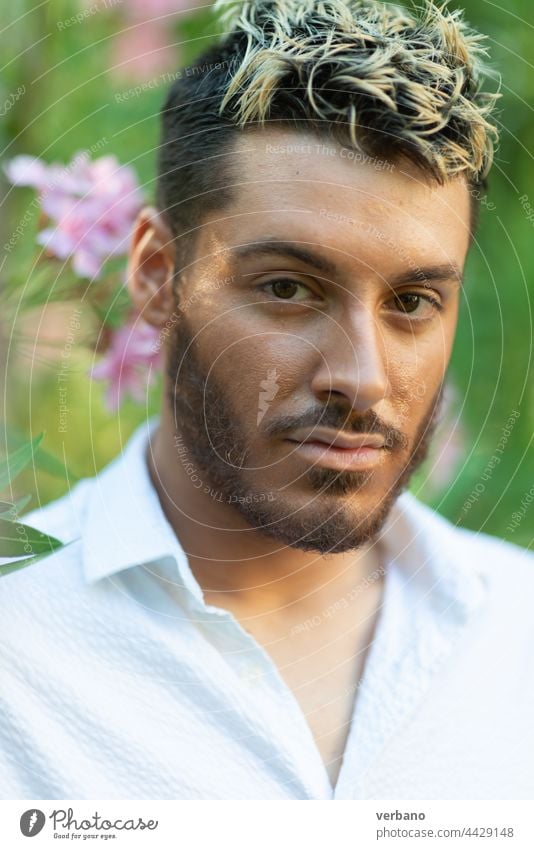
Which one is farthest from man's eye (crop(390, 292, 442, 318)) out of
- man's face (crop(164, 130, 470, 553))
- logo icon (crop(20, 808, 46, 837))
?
logo icon (crop(20, 808, 46, 837))

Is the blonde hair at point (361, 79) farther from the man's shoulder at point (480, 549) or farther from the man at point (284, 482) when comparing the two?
the man's shoulder at point (480, 549)

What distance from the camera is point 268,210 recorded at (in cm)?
52

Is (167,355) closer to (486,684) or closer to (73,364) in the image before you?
(73,364)

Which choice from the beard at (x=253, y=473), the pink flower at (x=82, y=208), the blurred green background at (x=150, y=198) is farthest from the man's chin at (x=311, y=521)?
the pink flower at (x=82, y=208)

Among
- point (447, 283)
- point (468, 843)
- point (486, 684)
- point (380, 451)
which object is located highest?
point (447, 283)

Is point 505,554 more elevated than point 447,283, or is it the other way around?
point 447,283

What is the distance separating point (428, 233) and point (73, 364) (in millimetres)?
275

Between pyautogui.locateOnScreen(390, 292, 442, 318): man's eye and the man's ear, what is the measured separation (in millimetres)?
153

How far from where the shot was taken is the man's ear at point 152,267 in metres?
0.57

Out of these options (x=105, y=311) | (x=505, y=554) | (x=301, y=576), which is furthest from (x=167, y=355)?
(x=505, y=554)

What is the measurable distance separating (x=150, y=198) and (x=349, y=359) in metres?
0.20

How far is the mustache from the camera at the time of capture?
1.79 ft

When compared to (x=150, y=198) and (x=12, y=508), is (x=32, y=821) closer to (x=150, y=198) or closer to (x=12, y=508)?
(x=12, y=508)

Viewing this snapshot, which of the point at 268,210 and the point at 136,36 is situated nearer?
the point at 268,210
